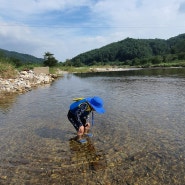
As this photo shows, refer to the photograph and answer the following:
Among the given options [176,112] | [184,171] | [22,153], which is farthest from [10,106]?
[184,171]

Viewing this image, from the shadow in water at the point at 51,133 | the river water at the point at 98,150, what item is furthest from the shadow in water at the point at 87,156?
the shadow in water at the point at 51,133

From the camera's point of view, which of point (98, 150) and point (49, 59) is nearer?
point (98, 150)

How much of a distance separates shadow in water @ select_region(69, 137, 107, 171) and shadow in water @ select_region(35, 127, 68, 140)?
2.76 feet

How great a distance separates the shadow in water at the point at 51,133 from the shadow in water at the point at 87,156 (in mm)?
841

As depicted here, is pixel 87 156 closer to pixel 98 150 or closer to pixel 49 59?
pixel 98 150

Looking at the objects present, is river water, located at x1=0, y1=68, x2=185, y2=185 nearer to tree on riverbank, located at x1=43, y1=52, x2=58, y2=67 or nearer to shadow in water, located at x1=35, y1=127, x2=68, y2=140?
shadow in water, located at x1=35, y1=127, x2=68, y2=140

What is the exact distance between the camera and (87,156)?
7859 mm

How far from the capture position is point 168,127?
10828 millimetres

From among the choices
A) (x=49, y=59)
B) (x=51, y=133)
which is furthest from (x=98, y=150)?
(x=49, y=59)

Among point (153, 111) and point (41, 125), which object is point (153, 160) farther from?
point (153, 111)

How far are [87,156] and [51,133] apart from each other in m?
3.05

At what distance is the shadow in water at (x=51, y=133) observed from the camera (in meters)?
9.92

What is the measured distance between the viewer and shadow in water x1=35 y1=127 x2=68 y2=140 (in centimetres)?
992

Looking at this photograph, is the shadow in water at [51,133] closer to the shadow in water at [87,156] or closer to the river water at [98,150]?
the river water at [98,150]
